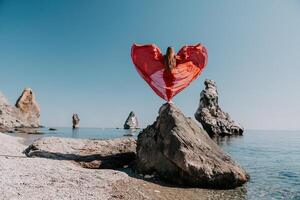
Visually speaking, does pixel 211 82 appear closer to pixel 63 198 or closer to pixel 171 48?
pixel 171 48

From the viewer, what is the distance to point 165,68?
60.6 ft

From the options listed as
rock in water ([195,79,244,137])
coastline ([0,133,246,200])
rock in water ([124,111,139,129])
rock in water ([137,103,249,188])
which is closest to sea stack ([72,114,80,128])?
rock in water ([124,111,139,129])

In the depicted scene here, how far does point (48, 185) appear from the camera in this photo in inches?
417

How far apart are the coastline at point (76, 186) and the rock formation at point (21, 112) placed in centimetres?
9527

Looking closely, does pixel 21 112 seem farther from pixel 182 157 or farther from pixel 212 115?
pixel 182 157

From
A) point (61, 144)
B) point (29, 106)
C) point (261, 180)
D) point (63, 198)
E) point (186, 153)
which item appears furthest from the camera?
point (29, 106)

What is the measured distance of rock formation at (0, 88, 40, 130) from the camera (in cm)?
10280

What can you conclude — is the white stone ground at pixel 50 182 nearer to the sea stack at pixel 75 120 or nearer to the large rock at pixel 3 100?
the large rock at pixel 3 100

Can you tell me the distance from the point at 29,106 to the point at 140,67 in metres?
117

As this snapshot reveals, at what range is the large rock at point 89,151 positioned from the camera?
56.9 ft

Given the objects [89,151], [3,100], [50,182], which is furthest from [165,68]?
[3,100]

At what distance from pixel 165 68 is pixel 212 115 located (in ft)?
208

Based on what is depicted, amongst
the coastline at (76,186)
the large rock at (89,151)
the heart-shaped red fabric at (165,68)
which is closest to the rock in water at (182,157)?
the coastline at (76,186)

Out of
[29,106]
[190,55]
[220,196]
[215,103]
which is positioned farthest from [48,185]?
[29,106]
